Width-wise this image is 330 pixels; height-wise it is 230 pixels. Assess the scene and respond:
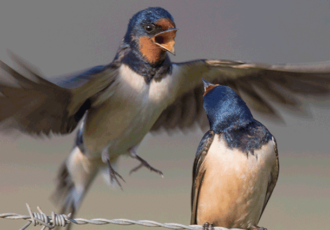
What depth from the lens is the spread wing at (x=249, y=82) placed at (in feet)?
6.13

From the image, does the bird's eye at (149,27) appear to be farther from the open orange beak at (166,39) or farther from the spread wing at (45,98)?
the spread wing at (45,98)

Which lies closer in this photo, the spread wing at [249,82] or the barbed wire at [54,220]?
the barbed wire at [54,220]

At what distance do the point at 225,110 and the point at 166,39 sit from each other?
1.66 feet

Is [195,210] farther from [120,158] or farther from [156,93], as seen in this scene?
[120,158]

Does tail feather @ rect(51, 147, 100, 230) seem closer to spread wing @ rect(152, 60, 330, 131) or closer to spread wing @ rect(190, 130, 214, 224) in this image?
spread wing @ rect(152, 60, 330, 131)

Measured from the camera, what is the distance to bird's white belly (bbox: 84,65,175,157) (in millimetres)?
1799

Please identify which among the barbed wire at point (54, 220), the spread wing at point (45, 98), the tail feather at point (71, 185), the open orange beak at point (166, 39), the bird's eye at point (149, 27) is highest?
the bird's eye at point (149, 27)

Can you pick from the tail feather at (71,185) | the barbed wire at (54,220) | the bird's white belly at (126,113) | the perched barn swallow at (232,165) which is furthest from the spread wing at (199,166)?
the tail feather at (71,185)

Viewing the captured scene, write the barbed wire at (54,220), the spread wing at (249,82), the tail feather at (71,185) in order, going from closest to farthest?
the barbed wire at (54,220) → the spread wing at (249,82) → the tail feather at (71,185)

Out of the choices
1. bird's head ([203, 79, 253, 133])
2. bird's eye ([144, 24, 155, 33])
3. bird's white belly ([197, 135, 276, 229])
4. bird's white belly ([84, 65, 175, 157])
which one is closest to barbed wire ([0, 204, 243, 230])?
bird's white belly ([197, 135, 276, 229])

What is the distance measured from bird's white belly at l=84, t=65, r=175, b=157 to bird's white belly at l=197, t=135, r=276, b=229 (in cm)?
51

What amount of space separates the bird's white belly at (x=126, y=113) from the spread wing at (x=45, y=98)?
0.06 m

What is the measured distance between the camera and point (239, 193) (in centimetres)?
138

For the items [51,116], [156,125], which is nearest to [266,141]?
[51,116]
